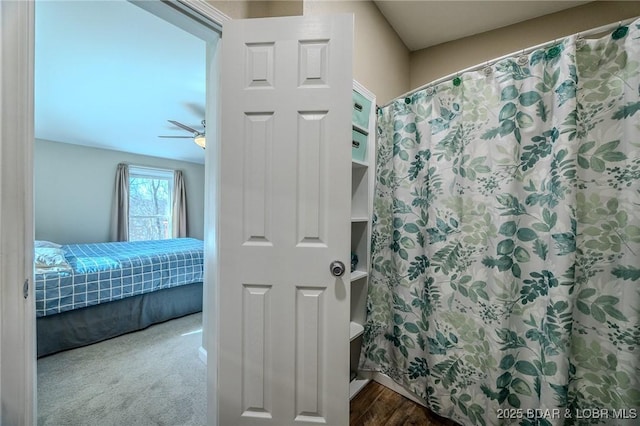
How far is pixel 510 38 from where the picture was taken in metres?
1.96

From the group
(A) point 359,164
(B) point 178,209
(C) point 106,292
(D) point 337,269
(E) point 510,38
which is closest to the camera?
(D) point 337,269

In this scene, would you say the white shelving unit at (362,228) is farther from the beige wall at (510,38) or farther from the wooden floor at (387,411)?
the beige wall at (510,38)

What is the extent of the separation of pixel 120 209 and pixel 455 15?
562 centimetres

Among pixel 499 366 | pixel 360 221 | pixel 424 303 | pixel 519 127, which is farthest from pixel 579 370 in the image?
pixel 360 221

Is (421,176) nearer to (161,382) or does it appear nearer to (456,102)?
(456,102)

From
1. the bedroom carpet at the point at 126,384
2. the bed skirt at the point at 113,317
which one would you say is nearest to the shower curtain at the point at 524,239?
the bedroom carpet at the point at 126,384

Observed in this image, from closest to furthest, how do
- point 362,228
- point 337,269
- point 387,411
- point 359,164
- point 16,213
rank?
point 16,213, point 337,269, point 387,411, point 359,164, point 362,228

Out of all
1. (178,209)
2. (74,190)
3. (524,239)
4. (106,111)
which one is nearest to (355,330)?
(524,239)

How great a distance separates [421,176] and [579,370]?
1148 mm

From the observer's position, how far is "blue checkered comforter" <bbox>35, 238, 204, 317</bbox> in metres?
2.10

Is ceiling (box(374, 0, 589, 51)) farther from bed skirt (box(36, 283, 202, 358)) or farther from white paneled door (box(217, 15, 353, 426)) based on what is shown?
bed skirt (box(36, 283, 202, 358))

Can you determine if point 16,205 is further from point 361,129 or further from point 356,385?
point 356,385

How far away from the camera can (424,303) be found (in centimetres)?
146

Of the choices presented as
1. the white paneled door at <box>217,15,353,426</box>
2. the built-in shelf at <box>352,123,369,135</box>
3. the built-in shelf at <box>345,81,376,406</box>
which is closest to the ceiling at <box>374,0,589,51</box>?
the built-in shelf at <box>345,81,376,406</box>
